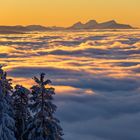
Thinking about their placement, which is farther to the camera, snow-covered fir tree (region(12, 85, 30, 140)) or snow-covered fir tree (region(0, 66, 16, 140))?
snow-covered fir tree (region(12, 85, 30, 140))

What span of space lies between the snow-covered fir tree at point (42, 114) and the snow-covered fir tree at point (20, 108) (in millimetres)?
2569

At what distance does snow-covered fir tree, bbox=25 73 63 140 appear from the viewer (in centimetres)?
3747

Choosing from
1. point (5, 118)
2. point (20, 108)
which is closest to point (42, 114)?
point (5, 118)

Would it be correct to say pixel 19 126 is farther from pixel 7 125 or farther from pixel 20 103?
pixel 7 125

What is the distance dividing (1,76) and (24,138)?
5740 mm

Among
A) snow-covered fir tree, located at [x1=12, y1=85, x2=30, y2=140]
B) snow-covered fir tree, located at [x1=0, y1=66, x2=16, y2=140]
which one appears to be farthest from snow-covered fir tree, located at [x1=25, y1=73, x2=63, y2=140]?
snow-covered fir tree, located at [x1=12, y1=85, x2=30, y2=140]

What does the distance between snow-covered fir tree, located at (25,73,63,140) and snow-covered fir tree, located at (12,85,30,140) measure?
8.43 feet

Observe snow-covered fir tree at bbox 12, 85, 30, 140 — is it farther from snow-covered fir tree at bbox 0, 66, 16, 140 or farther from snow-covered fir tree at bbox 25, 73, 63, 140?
snow-covered fir tree at bbox 25, 73, 63, 140

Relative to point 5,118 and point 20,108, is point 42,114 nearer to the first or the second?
point 5,118

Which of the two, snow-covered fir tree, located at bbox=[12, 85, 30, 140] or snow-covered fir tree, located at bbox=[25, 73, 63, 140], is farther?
snow-covered fir tree, located at bbox=[12, 85, 30, 140]

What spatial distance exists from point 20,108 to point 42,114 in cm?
431

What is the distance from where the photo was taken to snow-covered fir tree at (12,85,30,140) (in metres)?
40.6

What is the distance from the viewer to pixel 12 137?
3791cm

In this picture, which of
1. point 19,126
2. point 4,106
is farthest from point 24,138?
point 4,106
